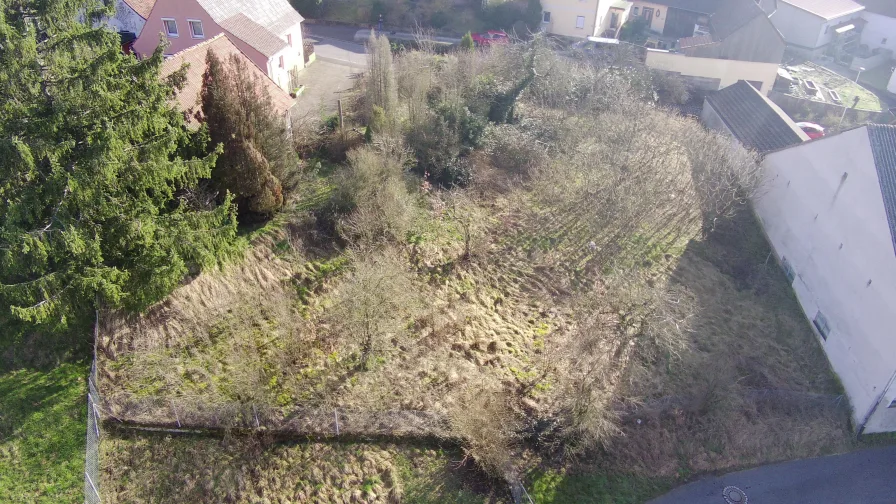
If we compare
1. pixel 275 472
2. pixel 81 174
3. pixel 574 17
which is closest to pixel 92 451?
pixel 275 472

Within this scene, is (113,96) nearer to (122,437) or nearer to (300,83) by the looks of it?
(122,437)

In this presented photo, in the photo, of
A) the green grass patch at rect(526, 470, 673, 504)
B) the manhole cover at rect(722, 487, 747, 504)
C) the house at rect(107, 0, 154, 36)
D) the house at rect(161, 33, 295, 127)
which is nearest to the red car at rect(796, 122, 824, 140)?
the manhole cover at rect(722, 487, 747, 504)

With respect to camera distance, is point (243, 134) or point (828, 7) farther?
point (828, 7)

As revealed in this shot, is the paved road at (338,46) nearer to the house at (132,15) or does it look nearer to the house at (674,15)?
the house at (132,15)

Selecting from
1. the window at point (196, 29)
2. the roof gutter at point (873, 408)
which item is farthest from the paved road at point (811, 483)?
the window at point (196, 29)

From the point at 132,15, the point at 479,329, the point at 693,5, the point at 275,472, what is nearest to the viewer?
the point at 275,472

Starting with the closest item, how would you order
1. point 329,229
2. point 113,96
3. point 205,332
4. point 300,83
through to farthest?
point 113,96
point 205,332
point 329,229
point 300,83

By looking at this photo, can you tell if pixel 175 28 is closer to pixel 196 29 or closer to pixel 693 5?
pixel 196 29

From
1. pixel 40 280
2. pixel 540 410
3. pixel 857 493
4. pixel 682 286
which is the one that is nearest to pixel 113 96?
pixel 40 280
